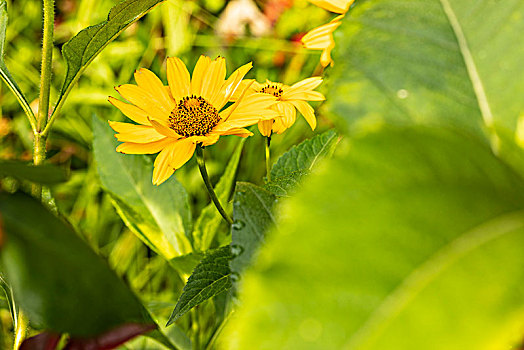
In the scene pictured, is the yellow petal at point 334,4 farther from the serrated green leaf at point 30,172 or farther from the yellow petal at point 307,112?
the serrated green leaf at point 30,172

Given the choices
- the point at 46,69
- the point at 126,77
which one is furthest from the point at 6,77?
the point at 126,77

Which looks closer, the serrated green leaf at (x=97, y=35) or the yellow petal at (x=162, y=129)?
the serrated green leaf at (x=97, y=35)

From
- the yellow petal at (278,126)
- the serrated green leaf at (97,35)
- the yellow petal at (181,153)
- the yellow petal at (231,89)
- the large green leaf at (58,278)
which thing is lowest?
the large green leaf at (58,278)

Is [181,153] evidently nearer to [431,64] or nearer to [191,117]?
[191,117]

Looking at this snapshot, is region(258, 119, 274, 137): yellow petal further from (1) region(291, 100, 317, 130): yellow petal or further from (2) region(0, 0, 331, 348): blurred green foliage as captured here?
(2) region(0, 0, 331, 348): blurred green foliage

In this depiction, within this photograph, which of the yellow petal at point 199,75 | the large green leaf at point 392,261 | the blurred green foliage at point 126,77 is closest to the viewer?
the large green leaf at point 392,261

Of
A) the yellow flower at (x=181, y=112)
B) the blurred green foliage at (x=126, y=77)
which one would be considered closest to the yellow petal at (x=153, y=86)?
the yellow flower at (x=181, y=112)

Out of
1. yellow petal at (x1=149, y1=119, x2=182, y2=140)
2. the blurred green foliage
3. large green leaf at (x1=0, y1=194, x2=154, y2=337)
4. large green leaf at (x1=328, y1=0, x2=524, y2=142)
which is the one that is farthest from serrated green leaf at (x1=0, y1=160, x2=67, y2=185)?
the blurred green foliage
